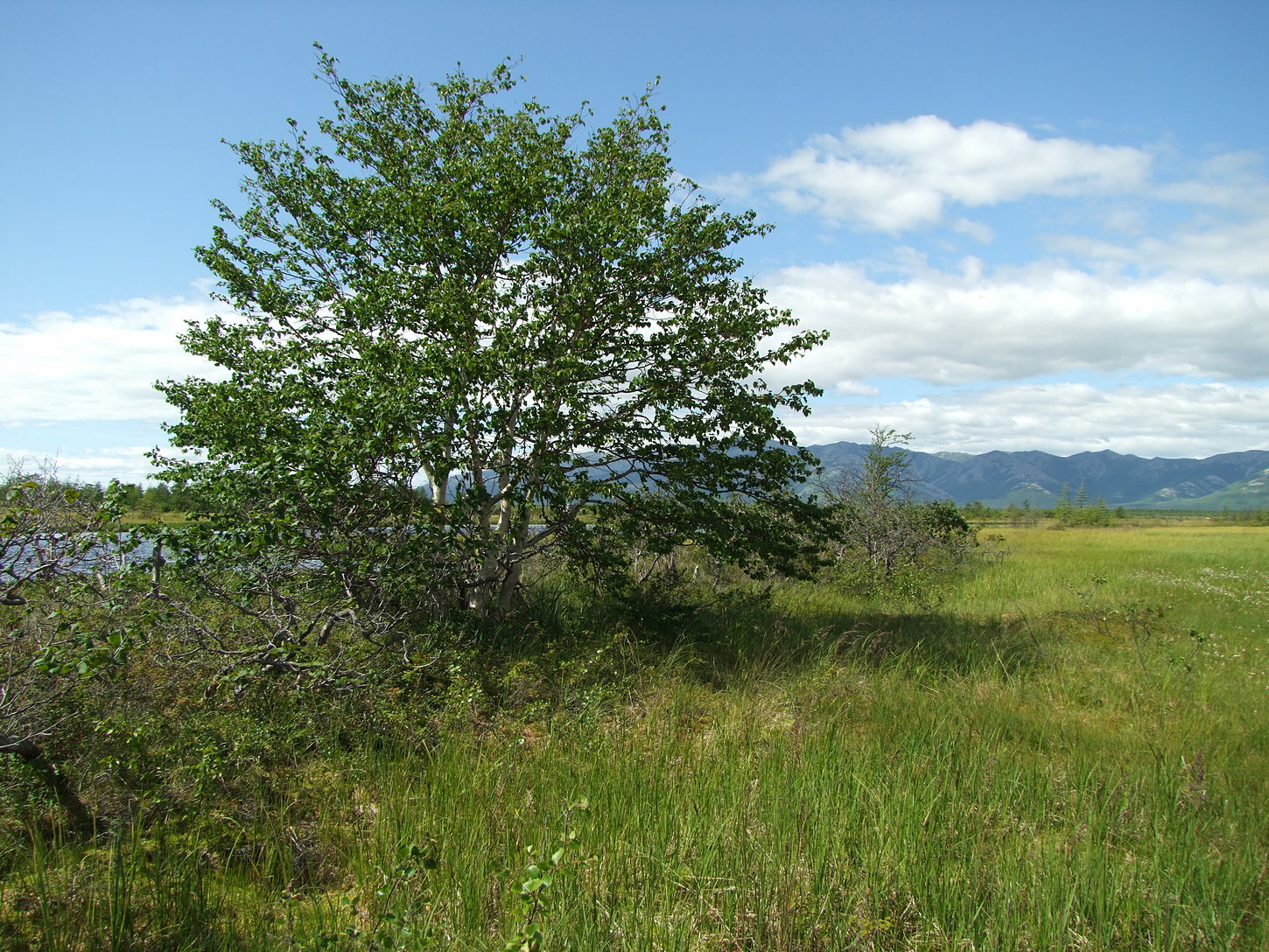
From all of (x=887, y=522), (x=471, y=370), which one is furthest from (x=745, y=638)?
(x=887, y=522)

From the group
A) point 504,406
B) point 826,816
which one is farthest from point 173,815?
point 504,406

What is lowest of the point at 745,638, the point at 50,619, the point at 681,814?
the point at 745,638

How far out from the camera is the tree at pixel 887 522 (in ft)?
56.0

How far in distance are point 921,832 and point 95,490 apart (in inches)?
283

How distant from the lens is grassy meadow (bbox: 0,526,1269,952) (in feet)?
9.79

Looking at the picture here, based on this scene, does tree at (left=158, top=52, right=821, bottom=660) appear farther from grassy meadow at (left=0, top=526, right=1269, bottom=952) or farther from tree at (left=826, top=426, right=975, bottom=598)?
tree at (left=826, top=426, right=975, bottom=598)

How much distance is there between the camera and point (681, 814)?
4012 mm

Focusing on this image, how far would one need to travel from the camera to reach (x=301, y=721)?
5.75 meters

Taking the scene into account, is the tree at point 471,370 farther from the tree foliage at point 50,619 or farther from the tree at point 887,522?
the tree at point 887,522

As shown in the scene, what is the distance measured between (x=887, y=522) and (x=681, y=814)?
14.9 m

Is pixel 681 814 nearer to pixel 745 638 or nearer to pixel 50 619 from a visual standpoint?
pixel 50 619

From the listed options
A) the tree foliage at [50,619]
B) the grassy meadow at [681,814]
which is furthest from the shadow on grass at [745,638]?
the tree foliage at [50,619]

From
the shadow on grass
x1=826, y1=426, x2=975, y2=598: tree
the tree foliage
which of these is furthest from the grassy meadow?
x1=826, y1=426, x2=975, y2=598: tree

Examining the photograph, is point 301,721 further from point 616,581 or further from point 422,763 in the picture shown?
point 616,581
